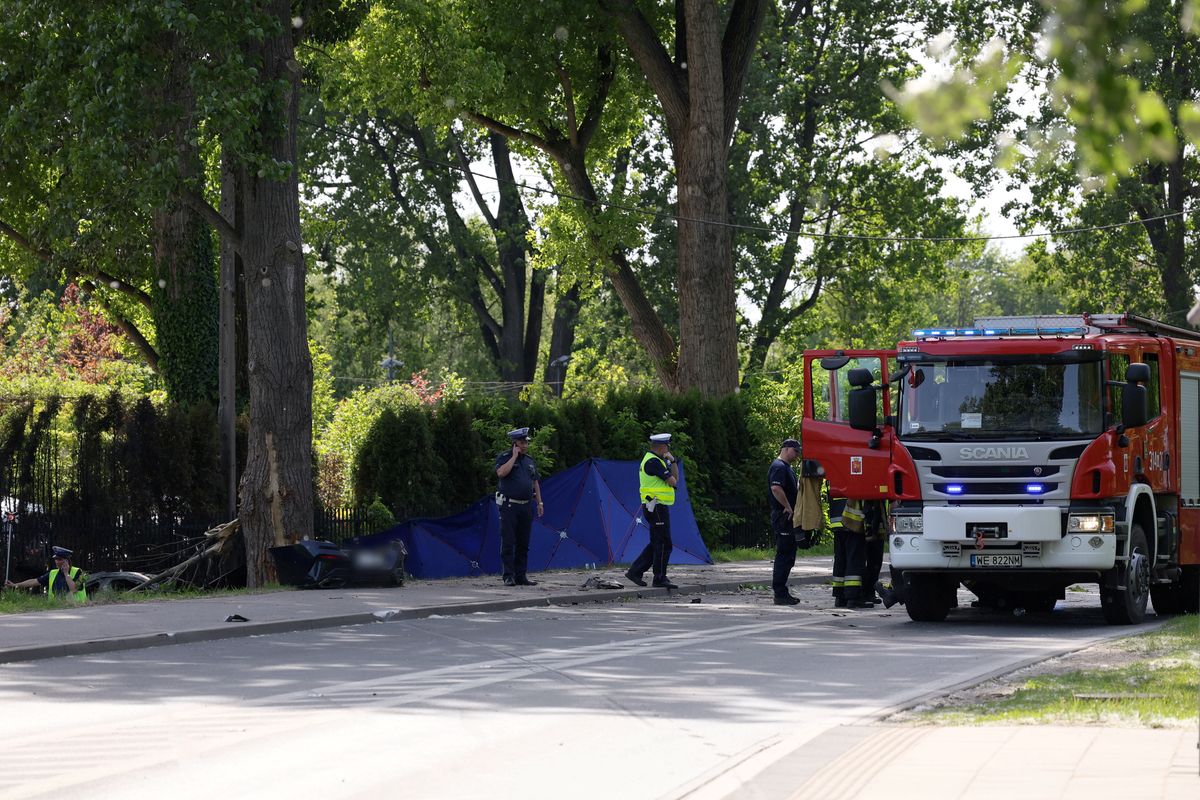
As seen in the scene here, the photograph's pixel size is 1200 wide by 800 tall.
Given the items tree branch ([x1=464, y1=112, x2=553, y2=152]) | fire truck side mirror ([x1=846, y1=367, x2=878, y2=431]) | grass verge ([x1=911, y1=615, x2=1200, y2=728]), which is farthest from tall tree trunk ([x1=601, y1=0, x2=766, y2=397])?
grass verge ([x1=911, y1=615, x2=1200, y2=728])

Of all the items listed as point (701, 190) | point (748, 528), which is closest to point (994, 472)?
point (748, 528)

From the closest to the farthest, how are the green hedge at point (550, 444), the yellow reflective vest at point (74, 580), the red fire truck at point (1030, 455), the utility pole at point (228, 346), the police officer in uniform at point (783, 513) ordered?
the red fire truck at point (1030, 455), the police officer in uniform at point (783, 513), the yellow reflective vest at point (74, 580), the utility pole at point (228, 346), the green hedge at point (550, 444)

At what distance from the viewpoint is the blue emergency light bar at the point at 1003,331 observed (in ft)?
53.5

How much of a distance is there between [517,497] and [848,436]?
4389 millimetres

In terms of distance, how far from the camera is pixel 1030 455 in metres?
15.6

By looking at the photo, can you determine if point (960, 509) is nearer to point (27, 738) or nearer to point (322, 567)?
point (322, 567)

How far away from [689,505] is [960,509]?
10855mm

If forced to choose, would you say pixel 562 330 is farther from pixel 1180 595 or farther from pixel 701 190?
pixel 1180 595

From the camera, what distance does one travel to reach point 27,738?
8930 millimetres

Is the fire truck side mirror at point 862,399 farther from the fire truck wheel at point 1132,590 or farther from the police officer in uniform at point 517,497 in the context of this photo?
the police officer in uniform at point 517,497

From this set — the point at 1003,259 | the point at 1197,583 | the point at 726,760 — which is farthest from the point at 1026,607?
the point at 1003,259

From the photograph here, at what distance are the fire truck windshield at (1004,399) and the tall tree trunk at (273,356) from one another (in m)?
8.40

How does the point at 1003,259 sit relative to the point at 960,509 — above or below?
above

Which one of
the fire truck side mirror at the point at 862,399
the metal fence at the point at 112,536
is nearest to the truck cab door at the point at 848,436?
the fire truck side mirror at the point at 862,399
